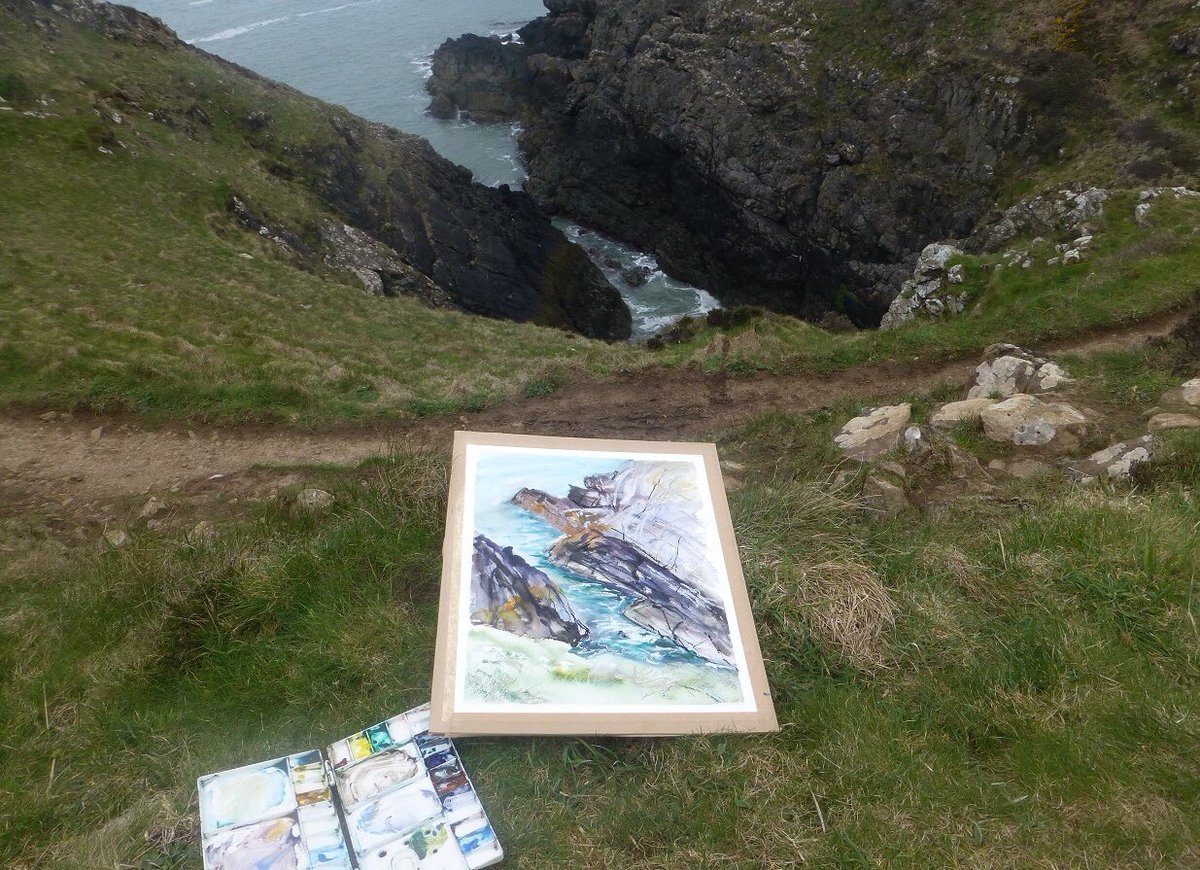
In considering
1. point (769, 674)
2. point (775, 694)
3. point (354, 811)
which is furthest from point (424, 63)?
point (354, 811)

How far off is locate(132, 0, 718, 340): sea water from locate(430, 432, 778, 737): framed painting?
3603 cm

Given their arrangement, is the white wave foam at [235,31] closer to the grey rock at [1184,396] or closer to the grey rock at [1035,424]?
the grey rock at [1035,424]

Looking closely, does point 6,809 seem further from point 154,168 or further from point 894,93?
point 894,93

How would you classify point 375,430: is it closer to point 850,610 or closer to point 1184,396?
point 850,610

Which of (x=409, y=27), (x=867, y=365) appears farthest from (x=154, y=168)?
(x=409, y=27)

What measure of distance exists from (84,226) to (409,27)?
75095 millimetres

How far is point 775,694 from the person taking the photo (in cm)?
452

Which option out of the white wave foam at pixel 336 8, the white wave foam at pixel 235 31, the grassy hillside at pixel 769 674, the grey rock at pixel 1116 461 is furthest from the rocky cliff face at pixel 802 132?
the white wave foam at pixel 336 8

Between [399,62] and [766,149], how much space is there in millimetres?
49178

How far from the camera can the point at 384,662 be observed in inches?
184

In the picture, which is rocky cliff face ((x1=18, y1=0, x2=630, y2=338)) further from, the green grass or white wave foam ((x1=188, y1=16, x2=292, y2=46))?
white wave foam ((x1=188, y1=16, x2=292, y2=46))

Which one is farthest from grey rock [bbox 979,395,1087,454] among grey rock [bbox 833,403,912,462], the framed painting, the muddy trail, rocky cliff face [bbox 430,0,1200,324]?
rocky cliff face [bbox 430,0,1200,324]

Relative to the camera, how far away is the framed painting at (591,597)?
4.17 metres

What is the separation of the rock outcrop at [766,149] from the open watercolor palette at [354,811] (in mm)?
36423
